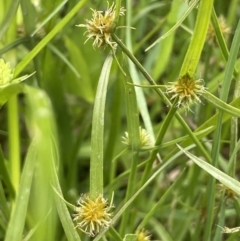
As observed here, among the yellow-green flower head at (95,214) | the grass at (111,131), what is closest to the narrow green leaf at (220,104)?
the grass at (111,131)

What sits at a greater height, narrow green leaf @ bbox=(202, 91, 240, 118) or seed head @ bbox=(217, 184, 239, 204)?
narrow green leaf @ bbox=(202, 91, 240, 118)

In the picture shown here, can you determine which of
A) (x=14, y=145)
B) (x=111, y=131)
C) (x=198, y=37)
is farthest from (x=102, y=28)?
(x=111, y=131)

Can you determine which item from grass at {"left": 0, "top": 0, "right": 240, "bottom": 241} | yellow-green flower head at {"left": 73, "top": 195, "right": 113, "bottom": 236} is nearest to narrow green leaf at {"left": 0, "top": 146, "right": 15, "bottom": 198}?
grass at {"left": 0, "top": 0, "right": 240, "bottom": 241}

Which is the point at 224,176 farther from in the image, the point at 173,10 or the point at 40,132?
the point at 173,10

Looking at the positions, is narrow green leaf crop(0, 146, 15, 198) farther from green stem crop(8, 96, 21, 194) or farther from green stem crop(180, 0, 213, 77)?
green stem crop(180, 0, 213, 77)

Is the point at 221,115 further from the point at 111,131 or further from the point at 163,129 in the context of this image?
the point at 111,131

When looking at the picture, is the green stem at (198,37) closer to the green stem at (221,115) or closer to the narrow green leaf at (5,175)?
the green stem at (221,115)

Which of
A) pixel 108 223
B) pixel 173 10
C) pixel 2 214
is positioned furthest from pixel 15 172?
pixel 173 10

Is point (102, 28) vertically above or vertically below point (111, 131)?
above
